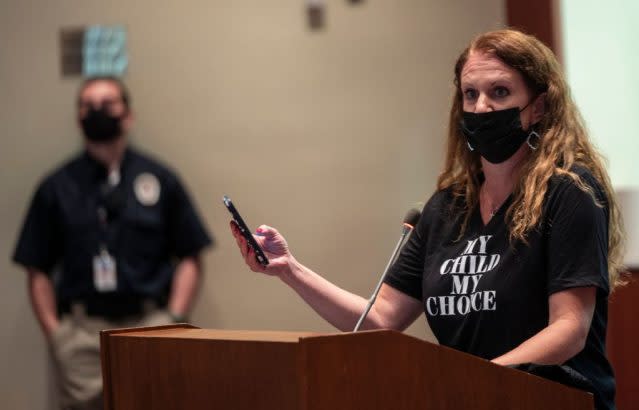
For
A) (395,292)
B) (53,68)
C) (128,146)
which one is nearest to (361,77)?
(128,146)

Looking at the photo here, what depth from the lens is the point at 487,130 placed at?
204 cm

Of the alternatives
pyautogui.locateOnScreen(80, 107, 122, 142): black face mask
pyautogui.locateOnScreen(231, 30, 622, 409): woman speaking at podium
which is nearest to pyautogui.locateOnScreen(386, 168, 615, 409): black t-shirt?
pyautogui.locateOnScreen(231, 30, 622, 409): woman speaking at podium

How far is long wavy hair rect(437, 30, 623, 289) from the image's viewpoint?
6.43ft

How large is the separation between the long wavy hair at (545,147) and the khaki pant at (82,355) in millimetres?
2295

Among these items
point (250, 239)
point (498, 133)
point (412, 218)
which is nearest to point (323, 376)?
point (250, 239)

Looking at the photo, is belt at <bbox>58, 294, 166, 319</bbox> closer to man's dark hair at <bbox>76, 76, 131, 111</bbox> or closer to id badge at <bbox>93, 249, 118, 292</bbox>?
id badge at <bbox>93, 249, 118, 292</bbox>

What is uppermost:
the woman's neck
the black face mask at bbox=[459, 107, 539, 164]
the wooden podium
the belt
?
the black face mask at bbox=[459, 107, 539, 164]

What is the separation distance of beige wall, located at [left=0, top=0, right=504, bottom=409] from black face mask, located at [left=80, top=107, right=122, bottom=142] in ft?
0.83

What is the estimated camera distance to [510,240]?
197 cm

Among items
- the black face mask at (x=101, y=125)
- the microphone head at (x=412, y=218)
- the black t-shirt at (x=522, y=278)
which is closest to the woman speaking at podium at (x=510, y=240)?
the black t-shirt at (x=522, y=278)

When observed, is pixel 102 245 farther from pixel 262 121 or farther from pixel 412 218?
pixel 412 218

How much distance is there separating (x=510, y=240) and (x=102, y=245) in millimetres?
2480

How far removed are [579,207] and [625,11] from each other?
6.59 feet

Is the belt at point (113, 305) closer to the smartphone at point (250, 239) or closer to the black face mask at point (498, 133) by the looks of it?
the smartphone at point (250, 239)
